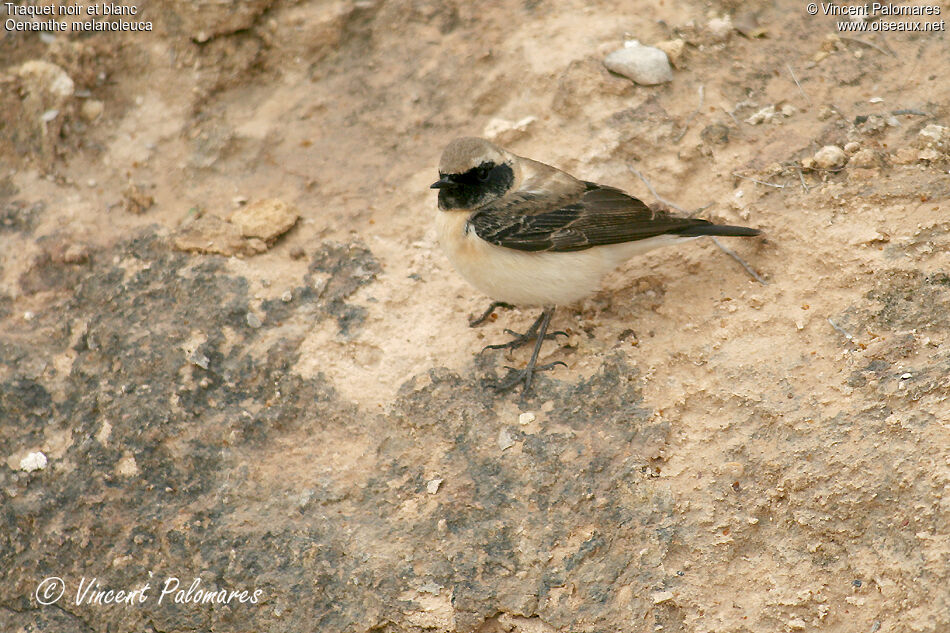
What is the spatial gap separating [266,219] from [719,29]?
390 cm

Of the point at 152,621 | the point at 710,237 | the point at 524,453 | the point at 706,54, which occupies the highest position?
the point at 706,54

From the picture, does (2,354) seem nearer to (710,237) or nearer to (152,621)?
(152,621)

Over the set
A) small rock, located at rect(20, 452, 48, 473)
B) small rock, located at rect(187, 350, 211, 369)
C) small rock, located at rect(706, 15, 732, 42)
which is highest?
small rock, located at rect(706, 15, 732, 42)

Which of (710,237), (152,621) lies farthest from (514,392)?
(152,621)

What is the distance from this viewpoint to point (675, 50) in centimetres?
654

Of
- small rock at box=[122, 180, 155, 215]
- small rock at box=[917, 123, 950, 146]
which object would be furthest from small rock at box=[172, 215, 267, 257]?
small rock at box=[917, 123, 950, 146]

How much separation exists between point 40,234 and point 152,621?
334cm

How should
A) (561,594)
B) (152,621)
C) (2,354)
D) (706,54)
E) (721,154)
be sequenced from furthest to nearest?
1. (706,54)
2. (721,154)
3. (2,354)
4. (152,621)
5. (561,594)

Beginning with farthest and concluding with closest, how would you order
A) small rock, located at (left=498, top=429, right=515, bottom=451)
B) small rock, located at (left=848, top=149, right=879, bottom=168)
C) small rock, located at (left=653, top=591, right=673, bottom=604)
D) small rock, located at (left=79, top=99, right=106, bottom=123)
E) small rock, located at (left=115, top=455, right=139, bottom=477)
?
small rock, located at (left=79, top=99, right=106, bottom=123) → small rock, located at (left=848, top=149, right=879, bottom=168) → small rock, located at (left=115, top=455, right=139, bottom=477) → small rock, located at (left=498, top=429, right=515, bottom=451) → small rock, located at (left=653, top=591, right=673, bottom=604)

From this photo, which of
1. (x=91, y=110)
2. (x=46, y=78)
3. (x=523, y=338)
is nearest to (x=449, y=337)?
(x=523, y=338)

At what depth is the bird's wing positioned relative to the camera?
5.23 metres

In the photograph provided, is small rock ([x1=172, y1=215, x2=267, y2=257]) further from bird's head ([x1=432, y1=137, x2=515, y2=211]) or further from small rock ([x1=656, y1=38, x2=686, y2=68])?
small rock ([x1=656, y1=38, x2=686, y2=68])

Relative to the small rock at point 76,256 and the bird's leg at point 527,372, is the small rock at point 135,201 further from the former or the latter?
the bird's leg at point 527,372

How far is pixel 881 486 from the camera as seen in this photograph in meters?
4.00
